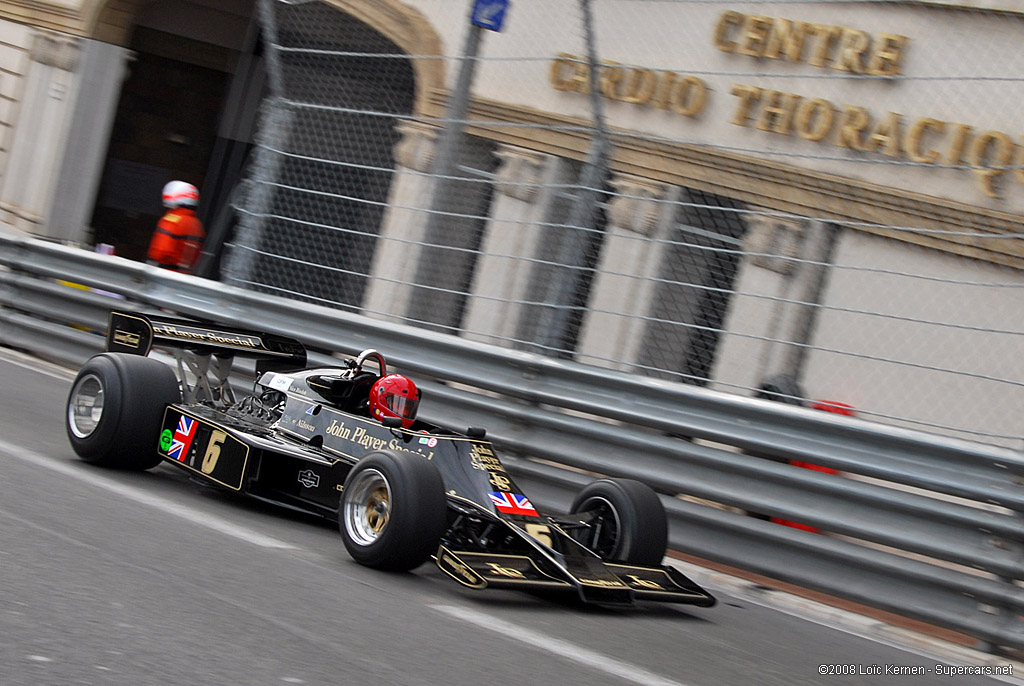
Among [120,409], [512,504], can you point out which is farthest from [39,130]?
[512,504]

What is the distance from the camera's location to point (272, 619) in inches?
165

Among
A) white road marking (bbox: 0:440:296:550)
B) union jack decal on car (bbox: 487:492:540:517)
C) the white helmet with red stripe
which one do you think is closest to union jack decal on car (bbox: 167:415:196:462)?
white road marking (bbox: 0:440:296:550)

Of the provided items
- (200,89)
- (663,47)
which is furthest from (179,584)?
(200,89)

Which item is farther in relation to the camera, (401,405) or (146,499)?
(401,405)

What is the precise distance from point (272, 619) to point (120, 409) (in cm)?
239

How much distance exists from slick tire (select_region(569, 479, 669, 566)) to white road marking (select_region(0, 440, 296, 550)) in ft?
4.63

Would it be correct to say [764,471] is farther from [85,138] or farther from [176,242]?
[85,138]

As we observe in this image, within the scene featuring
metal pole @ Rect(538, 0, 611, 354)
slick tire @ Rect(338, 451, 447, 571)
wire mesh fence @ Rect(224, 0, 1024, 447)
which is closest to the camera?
slick tire @ Rect(338, 451, 447, 571)

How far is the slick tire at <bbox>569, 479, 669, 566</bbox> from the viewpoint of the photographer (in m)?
5.80

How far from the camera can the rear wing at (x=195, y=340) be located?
22.1ft

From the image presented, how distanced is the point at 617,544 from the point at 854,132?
17.0ft

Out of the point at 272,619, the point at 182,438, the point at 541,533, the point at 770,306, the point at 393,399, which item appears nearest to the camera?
the point at 272,619

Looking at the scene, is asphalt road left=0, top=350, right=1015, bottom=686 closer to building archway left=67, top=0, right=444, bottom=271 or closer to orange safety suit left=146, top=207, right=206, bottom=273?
orange safety suit left=146, top=207, right=206, bottom=273

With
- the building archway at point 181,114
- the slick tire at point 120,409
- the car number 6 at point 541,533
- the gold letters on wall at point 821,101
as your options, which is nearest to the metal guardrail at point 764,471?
the car number 6 at point 541,533
